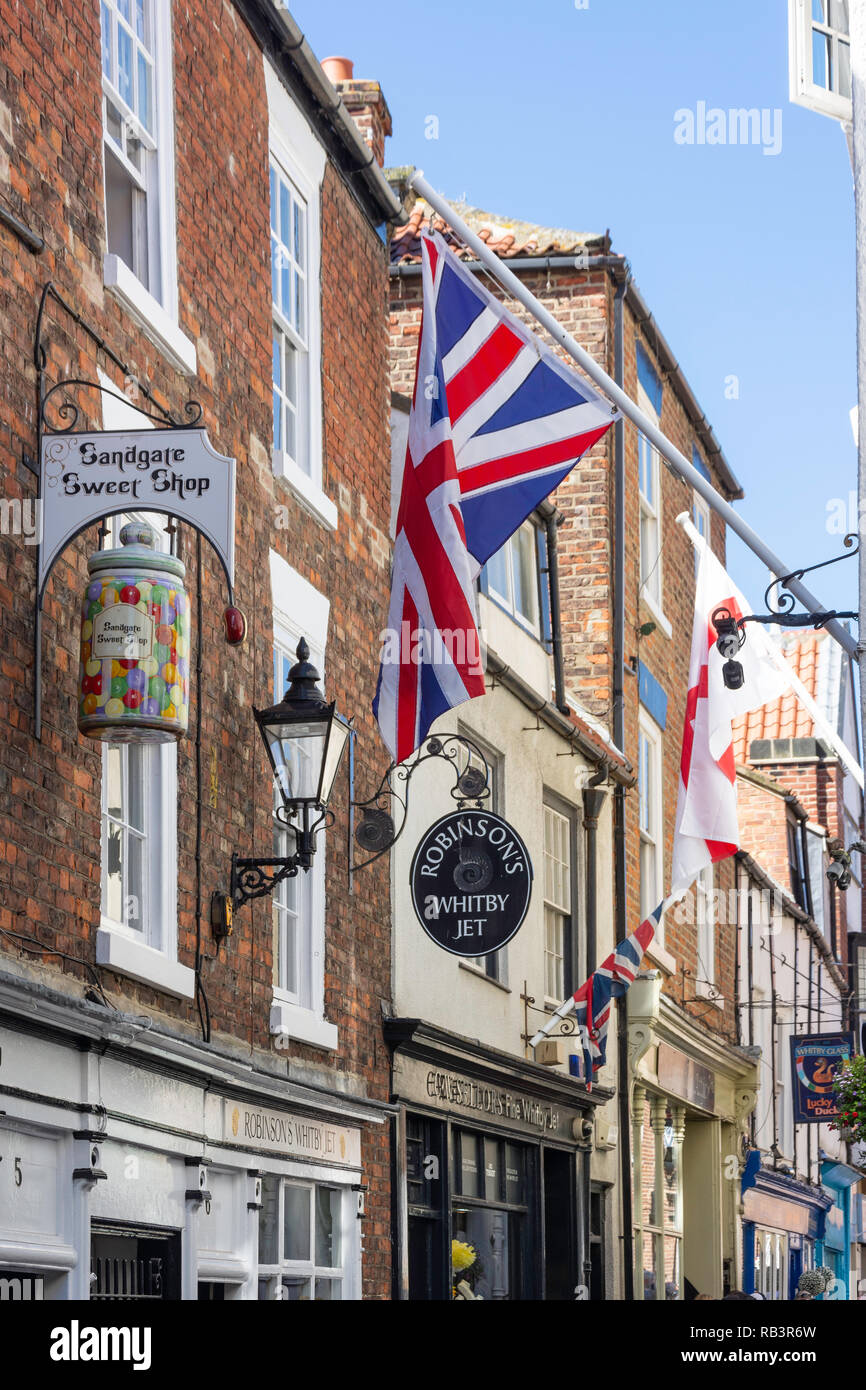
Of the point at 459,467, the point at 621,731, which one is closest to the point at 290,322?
the point at 459,467

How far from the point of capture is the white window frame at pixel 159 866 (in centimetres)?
955

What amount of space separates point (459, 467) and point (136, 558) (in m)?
3.80

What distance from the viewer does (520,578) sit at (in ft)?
61.7

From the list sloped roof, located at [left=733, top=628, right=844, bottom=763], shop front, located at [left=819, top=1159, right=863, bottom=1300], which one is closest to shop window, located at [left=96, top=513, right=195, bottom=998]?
shop front, located at [left=819, top=1159, right=863, bottom=1300]

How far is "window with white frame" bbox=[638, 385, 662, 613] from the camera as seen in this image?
75.3 feet

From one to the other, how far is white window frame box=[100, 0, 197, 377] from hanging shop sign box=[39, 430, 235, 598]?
5.61 feet

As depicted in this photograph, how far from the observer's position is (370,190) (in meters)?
14.6

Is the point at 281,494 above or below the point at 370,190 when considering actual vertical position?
below

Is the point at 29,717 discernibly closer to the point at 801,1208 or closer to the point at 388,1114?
the point at 388,1114

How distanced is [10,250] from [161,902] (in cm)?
316

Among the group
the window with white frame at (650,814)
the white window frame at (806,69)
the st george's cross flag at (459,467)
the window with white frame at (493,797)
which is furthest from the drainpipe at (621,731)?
the st george's cross flag at (459,467)

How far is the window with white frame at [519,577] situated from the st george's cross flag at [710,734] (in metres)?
2.25

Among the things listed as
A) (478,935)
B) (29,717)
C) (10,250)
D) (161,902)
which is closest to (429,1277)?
(478,935)

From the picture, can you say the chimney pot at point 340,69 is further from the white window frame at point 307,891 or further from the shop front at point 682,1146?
the shop front at point 682,1146
